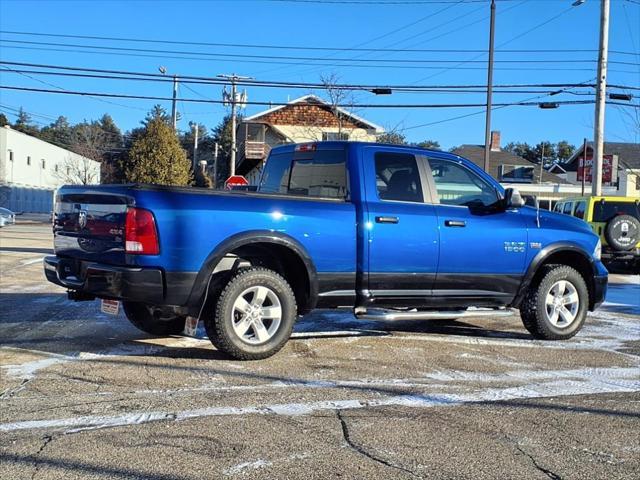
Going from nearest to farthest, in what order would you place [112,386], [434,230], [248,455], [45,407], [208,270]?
[248,455]
[45,407]
[112,386]
[208,270]
[434,230]

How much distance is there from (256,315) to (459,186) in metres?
2.64

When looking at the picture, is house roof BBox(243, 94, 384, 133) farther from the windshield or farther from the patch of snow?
the patch of snow

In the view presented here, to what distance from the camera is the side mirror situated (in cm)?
673

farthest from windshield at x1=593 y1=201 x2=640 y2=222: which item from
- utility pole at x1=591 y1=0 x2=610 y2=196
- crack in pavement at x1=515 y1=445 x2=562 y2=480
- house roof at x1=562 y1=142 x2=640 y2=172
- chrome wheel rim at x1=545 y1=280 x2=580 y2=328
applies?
house roof at x1=562 y1=142 x2=640 y2=172

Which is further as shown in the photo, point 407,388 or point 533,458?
point 407,388

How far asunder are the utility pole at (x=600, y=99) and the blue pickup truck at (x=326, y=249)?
14787 mm

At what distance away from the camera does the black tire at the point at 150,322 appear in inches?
268

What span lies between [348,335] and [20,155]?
6181cm

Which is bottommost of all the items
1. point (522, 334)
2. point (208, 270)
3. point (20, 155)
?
point (522, 334)

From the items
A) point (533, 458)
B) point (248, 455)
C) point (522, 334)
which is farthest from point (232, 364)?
point (522, 334)

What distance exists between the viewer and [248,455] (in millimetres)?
3738

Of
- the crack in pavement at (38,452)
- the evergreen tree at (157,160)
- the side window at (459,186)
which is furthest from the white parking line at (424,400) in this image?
the evergreen tree at (157,160)

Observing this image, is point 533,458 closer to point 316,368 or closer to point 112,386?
point 316,368

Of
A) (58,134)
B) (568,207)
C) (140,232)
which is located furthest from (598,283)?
(58,134)
